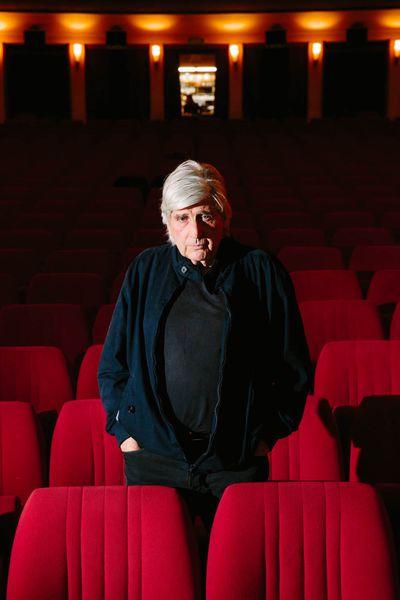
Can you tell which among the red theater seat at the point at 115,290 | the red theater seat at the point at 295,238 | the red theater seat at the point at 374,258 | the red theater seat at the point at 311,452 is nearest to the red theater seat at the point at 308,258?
the red theater seat at the point at 374,258

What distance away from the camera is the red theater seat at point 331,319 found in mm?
4238

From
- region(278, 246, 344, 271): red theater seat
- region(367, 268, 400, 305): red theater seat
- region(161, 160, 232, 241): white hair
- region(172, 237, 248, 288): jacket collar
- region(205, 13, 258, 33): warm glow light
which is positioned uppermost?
region(205, 13, 258, 33): warm glow light

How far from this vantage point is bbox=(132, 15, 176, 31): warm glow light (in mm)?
19844

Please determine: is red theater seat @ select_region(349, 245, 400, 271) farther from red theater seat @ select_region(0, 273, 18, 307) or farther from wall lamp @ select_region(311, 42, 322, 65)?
wall lamp @ select_region(311, 42, 322, 65)

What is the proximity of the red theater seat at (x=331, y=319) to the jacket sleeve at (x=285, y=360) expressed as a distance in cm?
223

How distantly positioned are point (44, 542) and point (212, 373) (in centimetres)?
58

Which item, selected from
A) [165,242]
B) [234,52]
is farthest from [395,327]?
[234,52]

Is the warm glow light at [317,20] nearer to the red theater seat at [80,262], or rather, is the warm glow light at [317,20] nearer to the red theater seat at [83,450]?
the red theater seat at [80,262]

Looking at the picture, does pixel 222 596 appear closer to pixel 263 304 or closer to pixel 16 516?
pixel 263 304

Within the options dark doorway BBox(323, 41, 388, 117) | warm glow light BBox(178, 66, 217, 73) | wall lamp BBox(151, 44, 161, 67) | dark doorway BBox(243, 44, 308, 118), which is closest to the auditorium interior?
wall lamp BBox(151, 44, 161, 67)

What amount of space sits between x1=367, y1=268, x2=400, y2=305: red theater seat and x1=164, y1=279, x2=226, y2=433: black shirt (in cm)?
339

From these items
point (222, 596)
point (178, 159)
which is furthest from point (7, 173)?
point (222, 596)

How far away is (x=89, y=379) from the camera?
11.0ft

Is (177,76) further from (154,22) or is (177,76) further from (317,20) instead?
(317,20)
